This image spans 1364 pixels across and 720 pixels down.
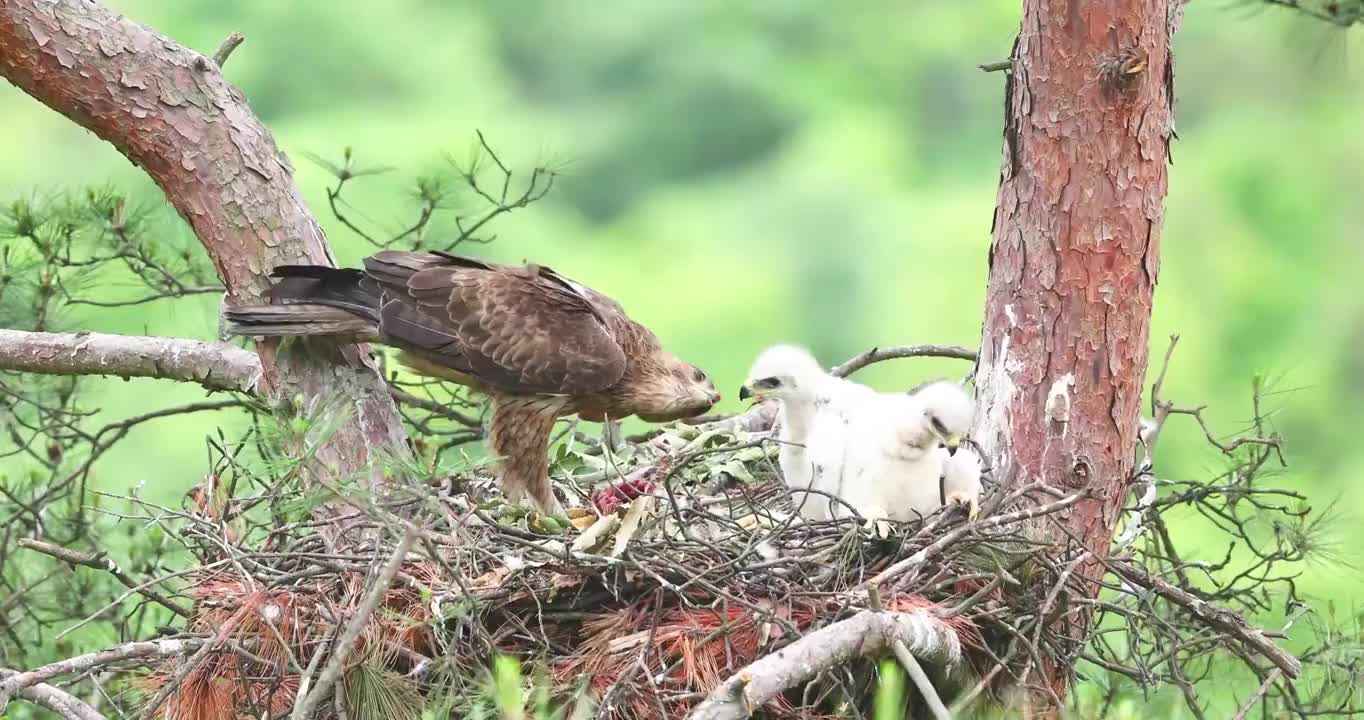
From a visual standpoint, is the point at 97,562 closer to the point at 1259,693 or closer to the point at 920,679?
the point at 920,679

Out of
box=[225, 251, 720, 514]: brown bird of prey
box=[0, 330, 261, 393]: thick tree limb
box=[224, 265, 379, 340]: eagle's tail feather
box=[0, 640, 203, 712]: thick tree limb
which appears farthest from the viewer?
box=[225, 251, 720, 514]: brown bird of prey

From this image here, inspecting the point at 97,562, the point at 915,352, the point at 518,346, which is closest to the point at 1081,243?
the point at 915,352

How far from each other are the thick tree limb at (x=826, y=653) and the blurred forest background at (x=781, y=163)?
9.70m

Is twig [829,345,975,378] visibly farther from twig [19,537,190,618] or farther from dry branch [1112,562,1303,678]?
twig [19,537,190,618]

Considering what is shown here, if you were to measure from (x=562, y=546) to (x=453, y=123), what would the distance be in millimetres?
15578

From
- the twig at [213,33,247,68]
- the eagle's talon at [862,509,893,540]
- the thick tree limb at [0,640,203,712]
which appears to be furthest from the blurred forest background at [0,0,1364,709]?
the thick tree limb at [0,640,203,712]

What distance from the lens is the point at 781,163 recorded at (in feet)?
71.7

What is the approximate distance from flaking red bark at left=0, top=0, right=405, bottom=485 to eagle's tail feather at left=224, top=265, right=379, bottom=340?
0.27 feet

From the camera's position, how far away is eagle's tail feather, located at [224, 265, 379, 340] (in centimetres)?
398

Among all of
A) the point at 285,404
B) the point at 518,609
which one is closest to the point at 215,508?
the point at 285,404

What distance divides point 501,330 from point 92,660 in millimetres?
1739

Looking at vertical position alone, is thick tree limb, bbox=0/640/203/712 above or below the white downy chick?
below

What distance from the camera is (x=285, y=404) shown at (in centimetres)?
398

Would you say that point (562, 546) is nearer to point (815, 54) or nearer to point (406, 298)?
point (406, 298)
